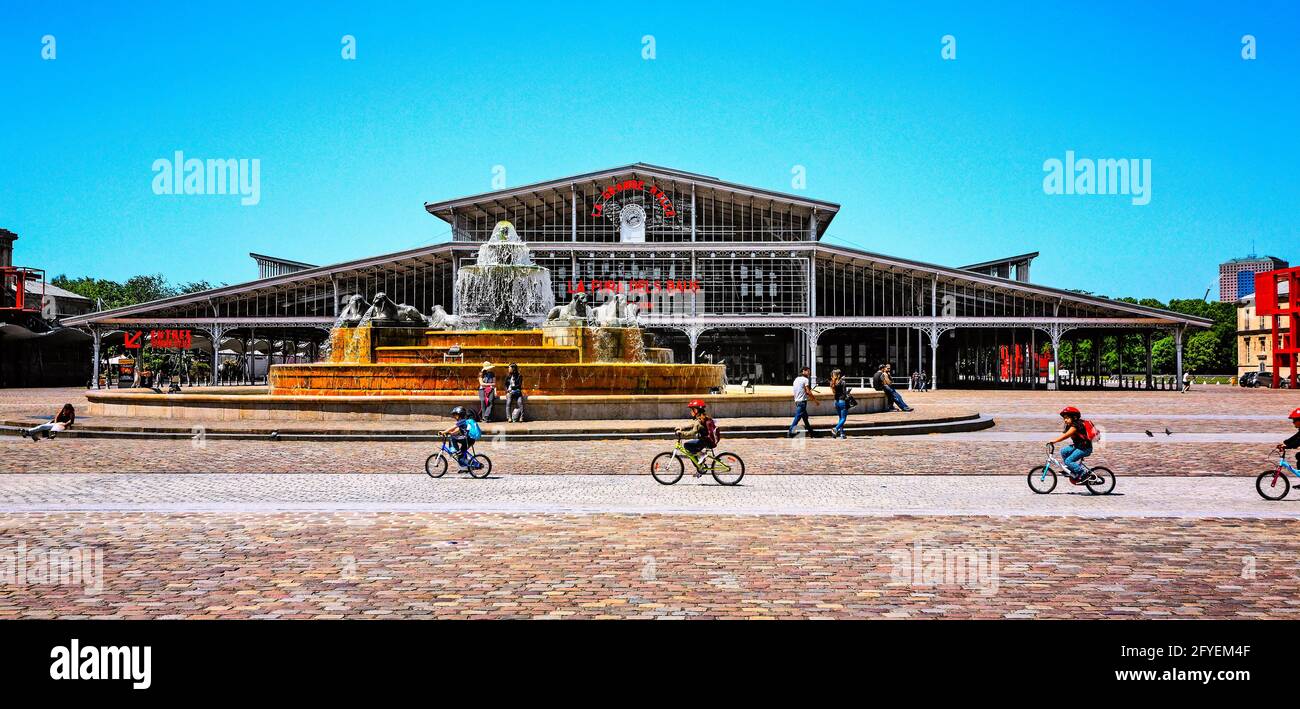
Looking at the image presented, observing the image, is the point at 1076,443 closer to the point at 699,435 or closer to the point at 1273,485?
the point at 1273,485

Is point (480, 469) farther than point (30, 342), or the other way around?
point (30, 342)

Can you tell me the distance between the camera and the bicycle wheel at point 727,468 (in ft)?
39.2

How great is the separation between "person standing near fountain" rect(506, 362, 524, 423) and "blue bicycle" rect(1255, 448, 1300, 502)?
13310 mm

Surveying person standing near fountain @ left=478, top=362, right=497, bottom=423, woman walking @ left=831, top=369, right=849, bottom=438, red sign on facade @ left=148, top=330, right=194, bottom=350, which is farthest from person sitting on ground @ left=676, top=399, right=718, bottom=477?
red sign on facade @ left=148, top=330, right=194, bottom=350

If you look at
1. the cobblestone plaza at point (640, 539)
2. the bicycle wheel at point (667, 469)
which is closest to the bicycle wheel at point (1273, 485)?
the cobblestone plaza at point (640, 539)

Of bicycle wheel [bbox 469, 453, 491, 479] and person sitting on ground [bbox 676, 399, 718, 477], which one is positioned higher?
person sitting on ground [bbox 676, 399, 718, 477]

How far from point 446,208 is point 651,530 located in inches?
2144

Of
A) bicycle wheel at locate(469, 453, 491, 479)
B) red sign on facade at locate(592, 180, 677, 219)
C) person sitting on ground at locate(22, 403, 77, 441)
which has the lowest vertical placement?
bicycle wheel at locate(469, 453, 491, 479)

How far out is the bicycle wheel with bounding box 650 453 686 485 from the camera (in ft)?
39.3

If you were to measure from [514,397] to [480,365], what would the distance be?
286 centimetres

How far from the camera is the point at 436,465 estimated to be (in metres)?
12.6

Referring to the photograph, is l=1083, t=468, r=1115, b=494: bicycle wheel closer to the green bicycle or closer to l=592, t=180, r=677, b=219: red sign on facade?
the green bicycle

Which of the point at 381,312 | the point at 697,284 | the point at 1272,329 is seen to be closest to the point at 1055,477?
the point at 381,312
